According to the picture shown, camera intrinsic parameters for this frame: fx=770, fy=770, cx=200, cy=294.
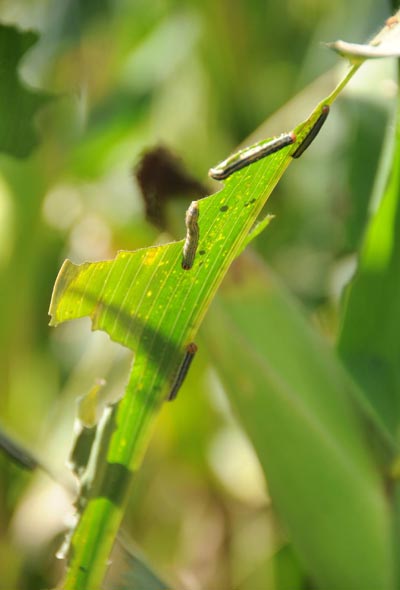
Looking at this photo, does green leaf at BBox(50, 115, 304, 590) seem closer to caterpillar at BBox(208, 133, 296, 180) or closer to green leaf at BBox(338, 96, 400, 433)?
caterpillar at BBox(208, 133, 296, 180)

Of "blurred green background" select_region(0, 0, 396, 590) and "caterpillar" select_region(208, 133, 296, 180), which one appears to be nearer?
"caterpillar" select_region(208, 133, 296, 180)

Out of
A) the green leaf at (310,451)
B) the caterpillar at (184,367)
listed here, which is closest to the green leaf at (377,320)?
the green leaf at (310,451)

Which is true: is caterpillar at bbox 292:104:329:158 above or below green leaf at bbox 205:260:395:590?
above

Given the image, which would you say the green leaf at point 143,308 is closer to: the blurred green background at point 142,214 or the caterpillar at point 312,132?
the caterpillar at point 312,132

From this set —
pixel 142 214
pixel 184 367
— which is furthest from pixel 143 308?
pixel 142 214

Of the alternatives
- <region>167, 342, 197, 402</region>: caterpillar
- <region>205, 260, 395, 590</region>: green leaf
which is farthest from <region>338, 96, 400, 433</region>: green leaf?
<region>167, 342, 197, 402</region>: caterpillar

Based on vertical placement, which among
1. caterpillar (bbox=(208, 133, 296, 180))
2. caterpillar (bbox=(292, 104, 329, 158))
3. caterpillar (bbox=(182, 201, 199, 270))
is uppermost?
caterpillar (bbox=(292, 104, 329, 158))

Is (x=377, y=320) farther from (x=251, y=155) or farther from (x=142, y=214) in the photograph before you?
(x=142, y=214)
